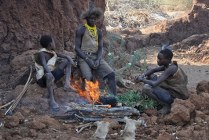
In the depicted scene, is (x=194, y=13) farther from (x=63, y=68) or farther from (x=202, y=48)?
(x=63, y=68)

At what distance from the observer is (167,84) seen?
25.6 ft

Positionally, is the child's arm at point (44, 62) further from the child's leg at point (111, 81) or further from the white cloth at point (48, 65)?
the child's leg at point (111, 81)

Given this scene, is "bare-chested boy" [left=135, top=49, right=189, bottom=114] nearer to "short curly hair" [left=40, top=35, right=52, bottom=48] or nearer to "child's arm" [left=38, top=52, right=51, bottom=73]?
"child's arm" [left=38, top=52, right=51, bottom=73]

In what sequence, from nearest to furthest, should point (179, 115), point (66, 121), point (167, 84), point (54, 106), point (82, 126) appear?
point (82, 126) < point (179, 115) < point (66, 121) < point (54, 106) < point (167, 84)

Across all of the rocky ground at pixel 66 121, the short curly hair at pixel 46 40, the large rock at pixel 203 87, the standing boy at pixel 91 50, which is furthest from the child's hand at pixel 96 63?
the large rock at pixel 203 87

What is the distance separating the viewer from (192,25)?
865 inches

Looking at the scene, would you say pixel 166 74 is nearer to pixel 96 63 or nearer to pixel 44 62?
pixel 96 63

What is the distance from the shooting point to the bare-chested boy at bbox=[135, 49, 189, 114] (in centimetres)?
764

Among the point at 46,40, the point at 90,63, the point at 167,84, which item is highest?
the point at 46,40

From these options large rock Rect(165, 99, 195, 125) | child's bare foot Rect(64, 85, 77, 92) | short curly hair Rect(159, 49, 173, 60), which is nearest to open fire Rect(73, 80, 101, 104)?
child's bare foot Rect(64, 85, 77, 92)

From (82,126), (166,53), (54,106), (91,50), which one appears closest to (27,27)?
(91,50)

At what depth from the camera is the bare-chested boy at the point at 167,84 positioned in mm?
7645

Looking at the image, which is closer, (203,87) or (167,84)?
(167,84)

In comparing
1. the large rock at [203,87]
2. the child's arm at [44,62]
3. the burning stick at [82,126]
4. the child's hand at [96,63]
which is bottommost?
the burning stick at [82,126]
